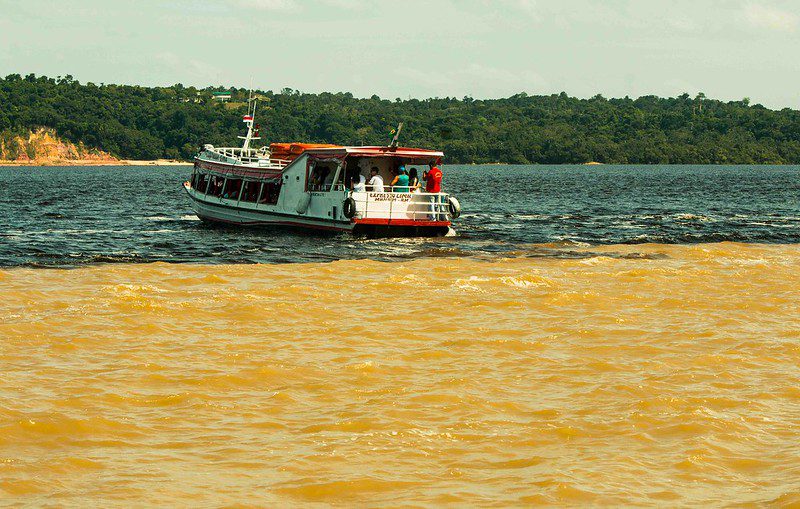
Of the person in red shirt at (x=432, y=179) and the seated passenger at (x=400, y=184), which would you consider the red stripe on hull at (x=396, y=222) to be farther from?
the person in red shirt at (x=432, y=179)

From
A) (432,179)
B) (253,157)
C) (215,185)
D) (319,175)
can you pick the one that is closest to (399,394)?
(432,179)

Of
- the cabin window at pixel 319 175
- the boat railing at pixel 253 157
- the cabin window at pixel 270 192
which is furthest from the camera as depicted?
the boat railing at pixel 253 157

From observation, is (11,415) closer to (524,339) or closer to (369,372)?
(369,372)

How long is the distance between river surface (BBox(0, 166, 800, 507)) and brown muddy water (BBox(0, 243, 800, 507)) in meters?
0.04

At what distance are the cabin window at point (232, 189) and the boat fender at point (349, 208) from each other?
766cm

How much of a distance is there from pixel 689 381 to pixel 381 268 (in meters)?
13.6

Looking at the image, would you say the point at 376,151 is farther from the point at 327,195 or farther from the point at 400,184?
the point at 327,195

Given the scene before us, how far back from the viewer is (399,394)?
12.5 m

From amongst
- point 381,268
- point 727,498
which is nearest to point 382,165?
point 381,268

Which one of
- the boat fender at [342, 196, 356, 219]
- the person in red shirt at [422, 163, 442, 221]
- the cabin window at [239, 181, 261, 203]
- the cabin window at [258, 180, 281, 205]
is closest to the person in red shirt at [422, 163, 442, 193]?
the person in red shirt at [422, 163, 442, 221]

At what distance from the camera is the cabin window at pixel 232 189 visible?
40.6 metres

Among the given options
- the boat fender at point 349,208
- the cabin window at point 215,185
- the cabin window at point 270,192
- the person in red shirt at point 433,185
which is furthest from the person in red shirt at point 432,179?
the cabin window at point 215,185

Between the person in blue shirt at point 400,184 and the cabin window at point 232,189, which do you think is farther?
the cabin window at point 232,189

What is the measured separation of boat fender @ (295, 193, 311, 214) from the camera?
36.5m
